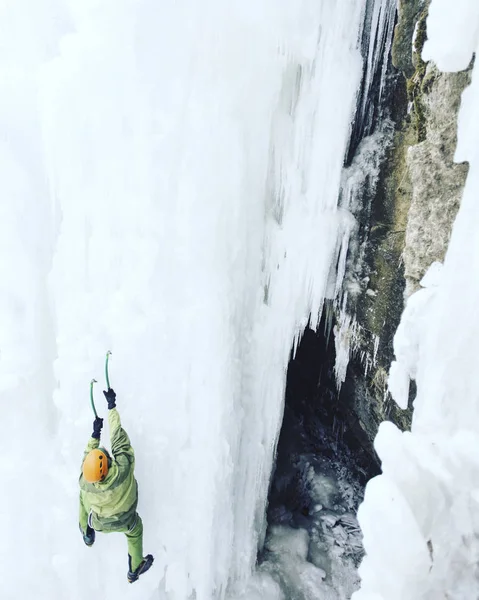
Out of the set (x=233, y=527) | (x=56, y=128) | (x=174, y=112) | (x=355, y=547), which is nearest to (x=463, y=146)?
(x=174, y=112)

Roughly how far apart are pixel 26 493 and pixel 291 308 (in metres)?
3.20

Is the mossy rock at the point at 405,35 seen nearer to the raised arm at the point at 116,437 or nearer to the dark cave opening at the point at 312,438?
the dark cave opening at the point at 312,438

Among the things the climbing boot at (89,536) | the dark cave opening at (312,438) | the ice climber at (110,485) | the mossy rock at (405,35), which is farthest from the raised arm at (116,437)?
the mossy rock at (405,35)

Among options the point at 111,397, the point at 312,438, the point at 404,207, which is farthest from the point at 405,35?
the point at 312,438

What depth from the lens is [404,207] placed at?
3.83 metres

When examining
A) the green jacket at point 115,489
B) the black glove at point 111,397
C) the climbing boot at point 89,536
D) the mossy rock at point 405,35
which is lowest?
the climbing boot at point 89,536

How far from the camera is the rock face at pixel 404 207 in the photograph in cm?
304

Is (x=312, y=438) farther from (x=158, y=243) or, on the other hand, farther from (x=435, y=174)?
(x=435, y=174)

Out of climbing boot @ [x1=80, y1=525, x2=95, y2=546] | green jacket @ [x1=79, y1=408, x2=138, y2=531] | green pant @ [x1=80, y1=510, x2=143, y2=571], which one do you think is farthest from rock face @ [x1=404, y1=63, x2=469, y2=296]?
climbing boot @ [x1=80, y1=525, x2=95, y2=546]

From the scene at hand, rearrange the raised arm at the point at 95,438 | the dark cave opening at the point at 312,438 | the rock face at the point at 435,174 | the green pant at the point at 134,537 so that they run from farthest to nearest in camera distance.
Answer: the dark cave opening at the point at 312,438 → the green pant at the point at 134,537 → the raised arm at the point at 95,438 → the rock face at the point at 435,174

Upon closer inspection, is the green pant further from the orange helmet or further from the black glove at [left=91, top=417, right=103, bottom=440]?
the black glove at [left=91, top=417, right=103, bottom=440]

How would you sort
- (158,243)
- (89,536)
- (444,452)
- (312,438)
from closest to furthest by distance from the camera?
(444,452) < (158,243) < (89,536) < (312,438)

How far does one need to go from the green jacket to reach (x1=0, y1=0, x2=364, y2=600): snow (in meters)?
0.34

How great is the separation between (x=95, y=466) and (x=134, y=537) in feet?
3.61
